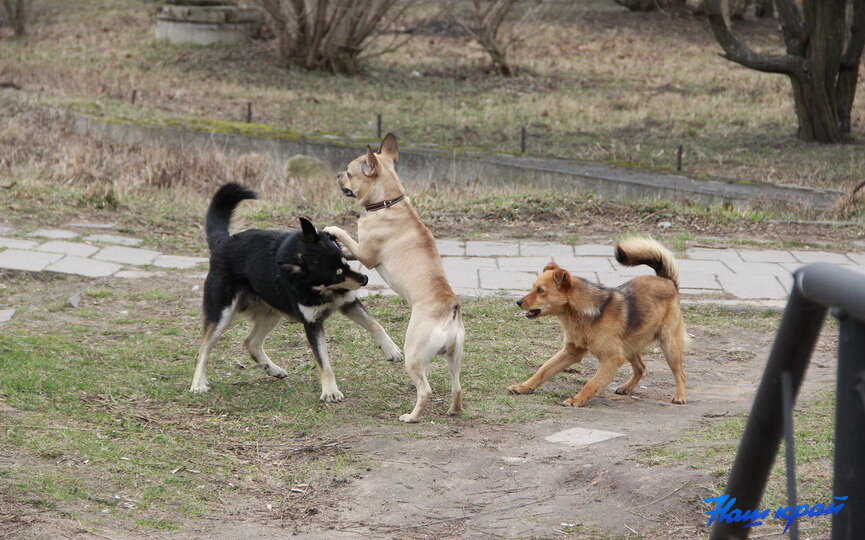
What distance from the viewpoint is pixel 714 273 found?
870 centimetres

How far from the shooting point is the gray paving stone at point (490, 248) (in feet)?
30.8

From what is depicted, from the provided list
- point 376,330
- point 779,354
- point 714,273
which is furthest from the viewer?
point 714,273

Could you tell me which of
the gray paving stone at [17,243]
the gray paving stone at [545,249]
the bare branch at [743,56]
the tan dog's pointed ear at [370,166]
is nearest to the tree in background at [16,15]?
the bare branch at [743,56]

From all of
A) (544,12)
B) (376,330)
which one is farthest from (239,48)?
(376,330)

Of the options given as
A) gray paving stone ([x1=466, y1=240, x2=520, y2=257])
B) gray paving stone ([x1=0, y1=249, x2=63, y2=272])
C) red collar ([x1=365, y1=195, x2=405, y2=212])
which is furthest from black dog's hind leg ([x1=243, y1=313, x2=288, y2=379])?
gray paving stone ([x1=466, y1=240, x2=520, y2=257])

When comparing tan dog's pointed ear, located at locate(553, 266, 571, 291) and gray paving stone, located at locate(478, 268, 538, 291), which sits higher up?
tan dog's pointed ear, located at locate(553, 266, 571, 291)

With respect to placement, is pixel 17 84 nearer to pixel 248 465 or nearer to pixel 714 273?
pixel 714 273

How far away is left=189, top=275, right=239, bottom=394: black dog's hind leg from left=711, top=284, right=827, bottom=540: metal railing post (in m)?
4.34

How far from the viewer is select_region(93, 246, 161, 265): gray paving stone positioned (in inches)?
360

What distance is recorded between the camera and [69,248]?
30.6ft

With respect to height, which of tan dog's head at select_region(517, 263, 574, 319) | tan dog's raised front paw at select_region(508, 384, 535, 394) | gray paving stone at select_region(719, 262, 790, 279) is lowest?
gray paving stone at select_region(719, 262, 790, 279)

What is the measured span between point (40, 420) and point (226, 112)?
14.6 m

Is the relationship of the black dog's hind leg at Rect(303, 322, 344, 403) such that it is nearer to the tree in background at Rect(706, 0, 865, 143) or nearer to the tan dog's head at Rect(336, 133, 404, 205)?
the tan dog's head at Rect(336, 133, 404, 205)

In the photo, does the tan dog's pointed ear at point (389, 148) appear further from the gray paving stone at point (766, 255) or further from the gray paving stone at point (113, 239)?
the gray paving stone at point (113, 239)
